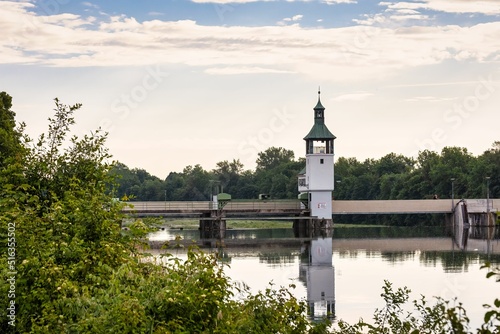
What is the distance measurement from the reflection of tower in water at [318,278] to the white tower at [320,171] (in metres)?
12.0

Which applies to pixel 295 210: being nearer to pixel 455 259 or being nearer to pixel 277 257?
pixel 277 257

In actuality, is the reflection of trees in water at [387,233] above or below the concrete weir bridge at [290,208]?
below

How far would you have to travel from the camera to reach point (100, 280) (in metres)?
9.56

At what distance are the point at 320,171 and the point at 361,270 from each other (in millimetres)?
28466

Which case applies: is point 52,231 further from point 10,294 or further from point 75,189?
point 75,189

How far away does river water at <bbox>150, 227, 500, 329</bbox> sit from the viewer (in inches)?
856

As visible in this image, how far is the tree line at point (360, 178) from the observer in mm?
81013

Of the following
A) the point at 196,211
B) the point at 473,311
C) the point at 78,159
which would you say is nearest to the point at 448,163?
the point at 196,211

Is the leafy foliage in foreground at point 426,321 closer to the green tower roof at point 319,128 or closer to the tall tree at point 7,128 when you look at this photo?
the tall tree at point 7,128

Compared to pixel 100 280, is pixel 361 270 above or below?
below

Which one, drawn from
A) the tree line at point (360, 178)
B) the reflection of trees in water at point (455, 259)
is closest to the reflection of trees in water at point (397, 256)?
the reflection of trees in water at point (455, 259)

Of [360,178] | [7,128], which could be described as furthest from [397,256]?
[360,178]

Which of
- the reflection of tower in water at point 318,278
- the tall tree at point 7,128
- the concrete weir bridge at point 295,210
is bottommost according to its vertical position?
the reflection of tower in water at point 318,278

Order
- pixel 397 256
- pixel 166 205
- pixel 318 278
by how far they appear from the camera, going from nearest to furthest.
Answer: pixel 318 278
pixel 397 256
pixel 166 205
